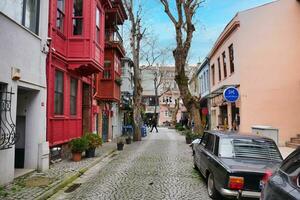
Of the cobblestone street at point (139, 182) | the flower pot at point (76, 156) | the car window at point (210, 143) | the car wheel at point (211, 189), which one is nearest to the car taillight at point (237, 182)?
the car wheel at point (211, 189)

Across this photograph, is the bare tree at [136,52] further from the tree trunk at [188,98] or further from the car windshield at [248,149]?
the car windshield at [248,149]

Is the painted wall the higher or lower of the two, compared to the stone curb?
higher

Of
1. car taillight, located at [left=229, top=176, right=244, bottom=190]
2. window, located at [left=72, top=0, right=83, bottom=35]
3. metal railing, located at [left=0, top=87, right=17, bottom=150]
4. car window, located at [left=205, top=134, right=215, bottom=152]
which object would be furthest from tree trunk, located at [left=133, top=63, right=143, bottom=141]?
car taillight, located at [left=229, top=176, right=244, bottom=190]

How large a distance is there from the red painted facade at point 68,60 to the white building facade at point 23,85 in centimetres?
91

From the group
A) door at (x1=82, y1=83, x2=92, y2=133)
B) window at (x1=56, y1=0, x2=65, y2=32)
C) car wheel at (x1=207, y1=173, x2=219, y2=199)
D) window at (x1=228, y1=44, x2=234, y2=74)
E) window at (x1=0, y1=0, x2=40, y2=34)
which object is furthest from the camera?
window at (x1=228, y1=44, x2=234, y2=74)

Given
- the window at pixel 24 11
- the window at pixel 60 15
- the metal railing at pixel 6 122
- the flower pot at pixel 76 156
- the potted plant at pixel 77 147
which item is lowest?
the flower pot at pixel 76 156

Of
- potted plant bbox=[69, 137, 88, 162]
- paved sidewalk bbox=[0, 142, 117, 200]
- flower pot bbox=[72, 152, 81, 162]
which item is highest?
potted plant bbox=[69, 137, 88, 162]

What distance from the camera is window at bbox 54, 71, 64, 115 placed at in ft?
43.6

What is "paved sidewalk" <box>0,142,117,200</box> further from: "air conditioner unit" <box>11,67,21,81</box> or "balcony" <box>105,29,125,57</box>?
"balcony" <box>105,29,125,57</box>

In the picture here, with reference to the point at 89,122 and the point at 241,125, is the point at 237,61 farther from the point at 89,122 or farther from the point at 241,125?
the point at 89,122

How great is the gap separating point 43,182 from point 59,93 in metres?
5.22

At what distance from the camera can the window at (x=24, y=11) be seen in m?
8.84

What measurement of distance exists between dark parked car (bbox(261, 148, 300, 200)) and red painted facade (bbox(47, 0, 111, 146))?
9121 mm

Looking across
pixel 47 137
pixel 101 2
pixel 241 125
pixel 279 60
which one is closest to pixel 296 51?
pixel 279 60
